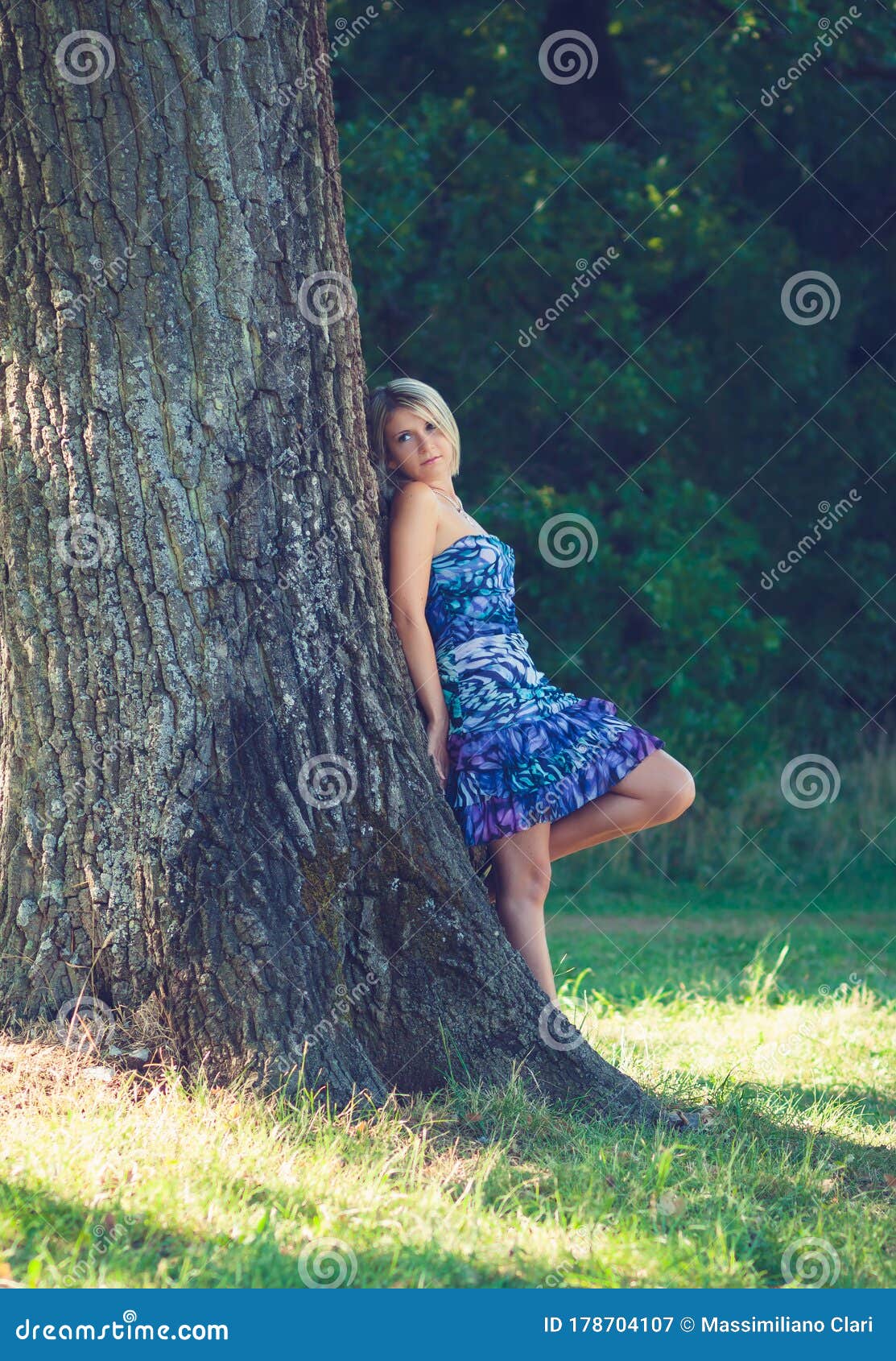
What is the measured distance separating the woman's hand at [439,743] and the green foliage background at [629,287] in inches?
188

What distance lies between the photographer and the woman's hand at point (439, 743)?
3260 mm

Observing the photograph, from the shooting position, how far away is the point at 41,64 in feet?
9.09

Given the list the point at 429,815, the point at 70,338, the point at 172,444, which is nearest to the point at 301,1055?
the point at 429,815

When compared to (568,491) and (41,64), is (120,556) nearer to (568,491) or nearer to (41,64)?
(41,64)

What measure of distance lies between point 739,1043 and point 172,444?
9.86ft

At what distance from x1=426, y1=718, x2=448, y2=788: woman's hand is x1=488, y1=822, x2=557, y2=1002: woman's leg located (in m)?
0.26

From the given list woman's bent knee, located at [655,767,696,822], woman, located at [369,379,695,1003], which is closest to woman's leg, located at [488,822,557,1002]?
woman, located at [369,379,695,1003]

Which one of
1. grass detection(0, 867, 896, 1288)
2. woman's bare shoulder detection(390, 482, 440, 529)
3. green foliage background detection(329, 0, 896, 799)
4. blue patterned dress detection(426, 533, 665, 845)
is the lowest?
grass detection(0, 867, 896, 1288)

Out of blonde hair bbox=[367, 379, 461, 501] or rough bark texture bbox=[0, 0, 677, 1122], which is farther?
blonde hair bbox=[367, 379, 461, 501]

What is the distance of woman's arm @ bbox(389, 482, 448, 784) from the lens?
10.7ft

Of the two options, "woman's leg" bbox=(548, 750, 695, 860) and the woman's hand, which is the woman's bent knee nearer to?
"woman's leg" bbox=(548, 750, 695, 860)

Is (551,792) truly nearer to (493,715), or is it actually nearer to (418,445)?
(493,715)

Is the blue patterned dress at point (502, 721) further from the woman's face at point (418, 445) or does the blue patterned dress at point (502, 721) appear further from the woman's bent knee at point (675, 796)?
Answer: the woman's face at point (418, 445)

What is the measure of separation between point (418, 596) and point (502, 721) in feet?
1.42
